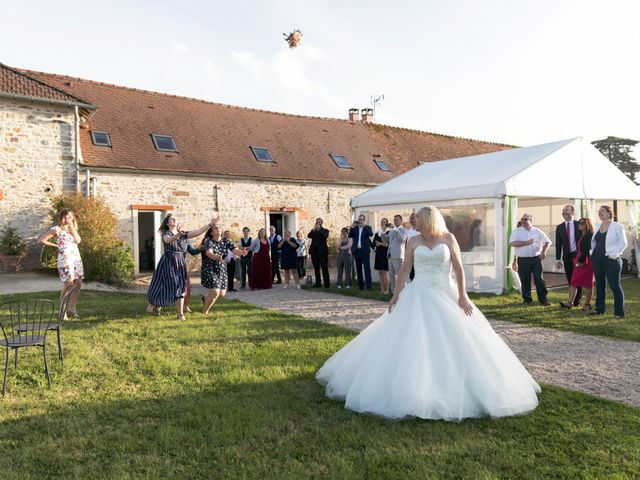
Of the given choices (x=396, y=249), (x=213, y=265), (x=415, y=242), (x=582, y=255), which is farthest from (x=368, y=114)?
(x=415, y=242)

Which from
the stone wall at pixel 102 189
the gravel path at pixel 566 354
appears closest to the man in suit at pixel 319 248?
the gravel path at pixel 566 354

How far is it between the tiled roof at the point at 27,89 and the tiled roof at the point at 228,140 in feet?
5.04

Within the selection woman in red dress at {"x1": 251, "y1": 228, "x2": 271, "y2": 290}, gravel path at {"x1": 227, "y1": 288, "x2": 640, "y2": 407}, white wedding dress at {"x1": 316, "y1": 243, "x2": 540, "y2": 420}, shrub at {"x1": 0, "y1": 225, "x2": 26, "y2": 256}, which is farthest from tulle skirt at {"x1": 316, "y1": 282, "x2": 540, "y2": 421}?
shrub at {"x1": 0, "y1": 225, "x2": 26, "y2": 256}

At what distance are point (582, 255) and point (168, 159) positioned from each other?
12.6 m

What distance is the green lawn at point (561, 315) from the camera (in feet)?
22.0

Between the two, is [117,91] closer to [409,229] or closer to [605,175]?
[409,229]

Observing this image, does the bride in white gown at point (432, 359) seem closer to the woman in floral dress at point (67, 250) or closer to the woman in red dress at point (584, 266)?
the woman in floral dress at point (67, 250)

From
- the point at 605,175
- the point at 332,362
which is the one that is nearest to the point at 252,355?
the point at 332,362

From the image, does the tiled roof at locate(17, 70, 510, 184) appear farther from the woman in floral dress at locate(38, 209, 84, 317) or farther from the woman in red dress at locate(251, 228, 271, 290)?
the woman in floral dress at locate(38, 209, 84, 317)

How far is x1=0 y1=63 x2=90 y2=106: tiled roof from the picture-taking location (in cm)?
1366

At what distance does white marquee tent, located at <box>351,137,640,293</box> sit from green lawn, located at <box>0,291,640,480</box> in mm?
6220

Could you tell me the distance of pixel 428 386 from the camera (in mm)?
3596

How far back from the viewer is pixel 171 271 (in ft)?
25.3

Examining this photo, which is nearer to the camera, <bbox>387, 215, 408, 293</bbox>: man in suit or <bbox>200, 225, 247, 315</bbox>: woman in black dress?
<bbox>200, 225, 247, 315</bbox>: woman in black dress
